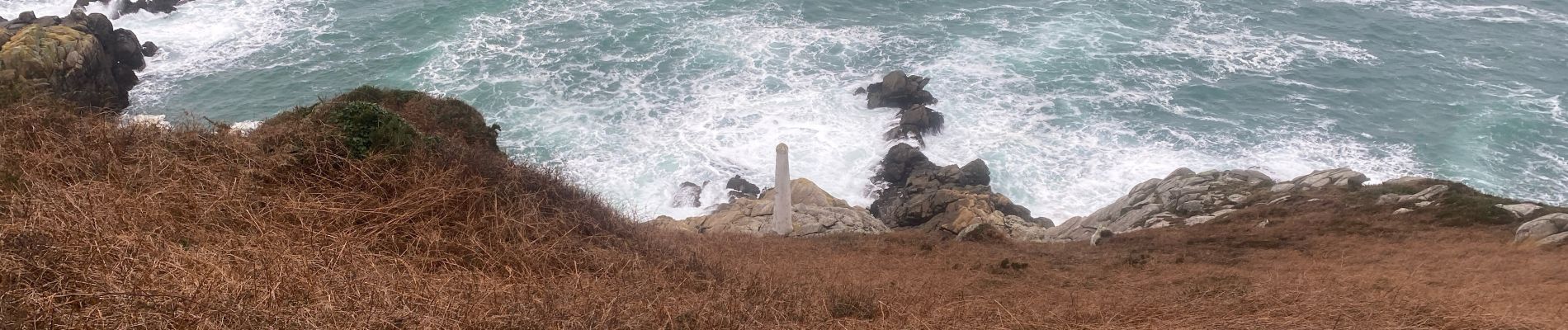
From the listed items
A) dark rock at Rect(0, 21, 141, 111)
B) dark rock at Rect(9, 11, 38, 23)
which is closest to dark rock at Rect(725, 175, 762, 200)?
dark rock at Rect(0, 21, 141, 111)

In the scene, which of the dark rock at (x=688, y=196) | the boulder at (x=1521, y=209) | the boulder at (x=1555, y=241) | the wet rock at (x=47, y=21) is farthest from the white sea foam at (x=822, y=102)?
the boulder at (x=1555, y=241)

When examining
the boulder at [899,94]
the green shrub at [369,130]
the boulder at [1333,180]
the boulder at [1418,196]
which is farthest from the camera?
the boulder at [899,94]

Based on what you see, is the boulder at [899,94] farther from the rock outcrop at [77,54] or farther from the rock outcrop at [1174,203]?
the rock outcrop at [77,54]

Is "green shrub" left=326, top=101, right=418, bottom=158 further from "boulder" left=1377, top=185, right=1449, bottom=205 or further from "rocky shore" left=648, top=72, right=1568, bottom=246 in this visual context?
"boulder" left=1377, top=185, right=1449, bottom=205

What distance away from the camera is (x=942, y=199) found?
2431 centimetres

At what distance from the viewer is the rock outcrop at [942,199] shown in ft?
73.1

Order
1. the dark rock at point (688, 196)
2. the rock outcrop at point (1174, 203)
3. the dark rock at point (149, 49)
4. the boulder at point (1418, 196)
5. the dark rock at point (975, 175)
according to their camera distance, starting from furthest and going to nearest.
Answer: the dark rock at point (149, 49) → the dark rock at point (688, 196) → the dark rock at point (975, 175) → the rock outcrop at point (1174, 203) → the boulder at point (1418, 196)

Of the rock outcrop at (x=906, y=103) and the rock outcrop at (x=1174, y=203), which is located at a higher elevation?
the rock outcrop at (x=1174, y=203)

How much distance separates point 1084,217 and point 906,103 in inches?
455

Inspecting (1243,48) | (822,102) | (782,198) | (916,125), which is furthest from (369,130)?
(1243,48)

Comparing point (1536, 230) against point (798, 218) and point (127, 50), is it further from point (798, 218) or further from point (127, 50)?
point (127, 50)

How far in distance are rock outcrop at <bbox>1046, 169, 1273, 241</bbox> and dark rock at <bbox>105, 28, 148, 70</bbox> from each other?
36.3 metres

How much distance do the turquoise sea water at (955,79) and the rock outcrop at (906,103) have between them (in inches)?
21.4

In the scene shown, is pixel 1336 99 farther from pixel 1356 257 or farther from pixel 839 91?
pixel 1356 257
